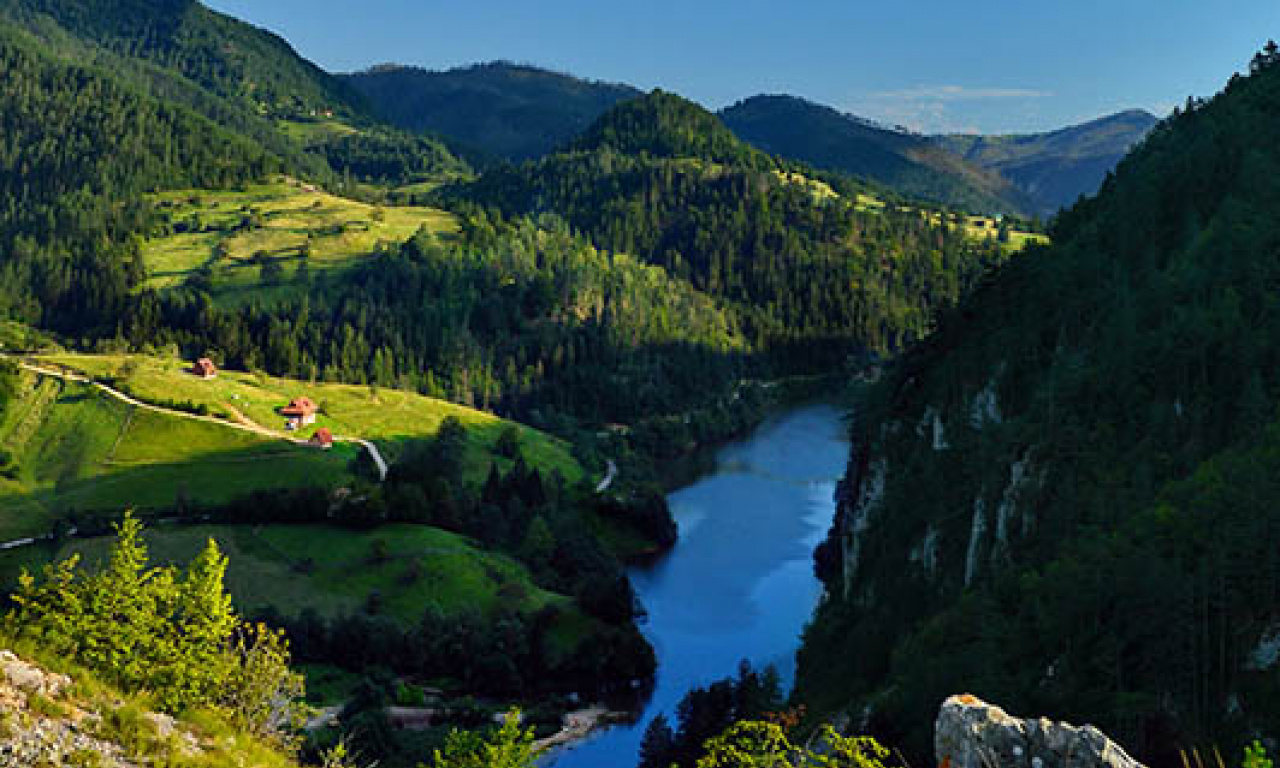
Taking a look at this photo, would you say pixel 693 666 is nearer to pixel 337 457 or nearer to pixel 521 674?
pixel 521 674

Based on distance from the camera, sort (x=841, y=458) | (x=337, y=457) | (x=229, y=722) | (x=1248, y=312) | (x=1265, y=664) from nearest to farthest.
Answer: (x=1265, y=664), (x=229, y=722), (x=1248, y=312), (x=337, y=457), (x=841, y=458)

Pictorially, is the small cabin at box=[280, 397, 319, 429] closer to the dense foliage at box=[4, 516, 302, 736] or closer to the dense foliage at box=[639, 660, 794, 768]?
the dense foliage at box=[639, 660, 794, 768]

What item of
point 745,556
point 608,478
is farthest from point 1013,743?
point 608,478

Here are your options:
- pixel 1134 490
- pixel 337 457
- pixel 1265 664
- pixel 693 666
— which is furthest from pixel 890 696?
pixel 337 457

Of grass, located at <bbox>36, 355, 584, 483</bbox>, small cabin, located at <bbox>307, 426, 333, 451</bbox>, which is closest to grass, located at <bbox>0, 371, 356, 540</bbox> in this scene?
small cabin, located at <bbox>307, 426, 333, 451</bbox>

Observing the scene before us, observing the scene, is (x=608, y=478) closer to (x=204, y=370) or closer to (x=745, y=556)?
(x=745, y=556)
